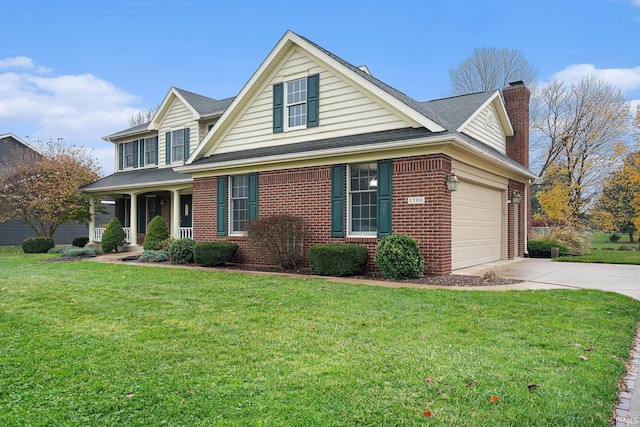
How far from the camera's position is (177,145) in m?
19.2

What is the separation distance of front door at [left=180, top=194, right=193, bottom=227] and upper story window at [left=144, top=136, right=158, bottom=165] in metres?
2.81

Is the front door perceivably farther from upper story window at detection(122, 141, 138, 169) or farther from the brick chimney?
the brick chimney

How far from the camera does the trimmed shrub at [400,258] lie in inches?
362

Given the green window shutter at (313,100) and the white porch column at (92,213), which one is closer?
the green window shutter at (313,100)

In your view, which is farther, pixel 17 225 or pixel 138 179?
pixel 17 225

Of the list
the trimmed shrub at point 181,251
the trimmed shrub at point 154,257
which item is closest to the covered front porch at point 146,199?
the trimmed shrub at point 154,257

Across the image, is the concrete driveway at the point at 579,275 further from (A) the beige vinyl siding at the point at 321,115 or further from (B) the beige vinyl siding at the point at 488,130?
(A) the beige vinyl siding at the point at 321,115

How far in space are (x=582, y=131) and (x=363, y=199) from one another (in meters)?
22.5

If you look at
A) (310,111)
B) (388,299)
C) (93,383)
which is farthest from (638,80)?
(93,383)

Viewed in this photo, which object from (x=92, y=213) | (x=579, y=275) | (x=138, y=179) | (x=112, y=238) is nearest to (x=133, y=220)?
(x=112, y=238)

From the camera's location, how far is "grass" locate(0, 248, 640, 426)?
3.02m

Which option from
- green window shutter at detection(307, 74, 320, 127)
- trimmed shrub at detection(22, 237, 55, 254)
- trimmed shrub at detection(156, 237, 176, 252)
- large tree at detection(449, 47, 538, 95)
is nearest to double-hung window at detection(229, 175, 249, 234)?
green window shutter at detection(307, 74, 320, 127)

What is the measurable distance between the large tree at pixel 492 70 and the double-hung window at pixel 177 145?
21673 millimetres

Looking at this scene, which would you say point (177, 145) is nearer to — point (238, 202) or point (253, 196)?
point (238, 202)
